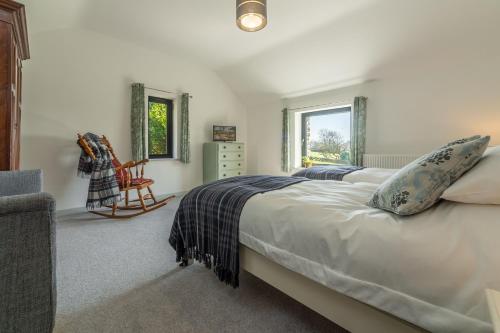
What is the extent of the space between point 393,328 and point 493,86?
3.33m

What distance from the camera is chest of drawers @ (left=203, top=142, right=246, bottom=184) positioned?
4.52 meters

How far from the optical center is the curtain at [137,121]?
12.3 ft

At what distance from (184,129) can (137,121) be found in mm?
857

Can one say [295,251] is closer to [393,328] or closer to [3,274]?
[393,328]

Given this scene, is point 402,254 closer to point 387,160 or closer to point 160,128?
point 387,160

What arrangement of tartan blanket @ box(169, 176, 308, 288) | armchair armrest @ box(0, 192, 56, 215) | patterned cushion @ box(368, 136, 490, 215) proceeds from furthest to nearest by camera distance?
1. tartan blanket @ box(169, 176, 308, 288)
2. patterned cushion @ box(368, 136, 490, 215)
3. armchair armrest @ box(0, 192, 56, 215)

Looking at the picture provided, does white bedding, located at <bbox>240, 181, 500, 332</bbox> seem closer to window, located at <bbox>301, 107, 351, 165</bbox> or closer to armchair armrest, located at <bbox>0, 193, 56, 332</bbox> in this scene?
armchair armrest, located at <bbox>0, 193, 56, 332</bbox>

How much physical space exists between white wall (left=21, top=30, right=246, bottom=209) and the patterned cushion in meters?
3.85

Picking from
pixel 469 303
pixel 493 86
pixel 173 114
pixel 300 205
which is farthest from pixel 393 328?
pixel 173 114

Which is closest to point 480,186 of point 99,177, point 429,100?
point 429,100

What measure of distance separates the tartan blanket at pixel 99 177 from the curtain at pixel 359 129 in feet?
11.4

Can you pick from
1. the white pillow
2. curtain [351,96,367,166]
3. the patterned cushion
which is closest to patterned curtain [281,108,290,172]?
curtain [351,96,367,166]

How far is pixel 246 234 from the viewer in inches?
51.6

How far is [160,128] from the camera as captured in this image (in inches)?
172
